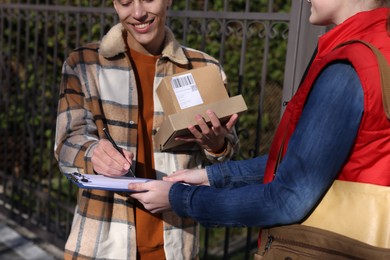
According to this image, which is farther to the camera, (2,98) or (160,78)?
(2,98)

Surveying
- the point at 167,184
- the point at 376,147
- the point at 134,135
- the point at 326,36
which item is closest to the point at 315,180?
the point at 376,147

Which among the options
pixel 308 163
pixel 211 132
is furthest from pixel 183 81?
pixel 308 163

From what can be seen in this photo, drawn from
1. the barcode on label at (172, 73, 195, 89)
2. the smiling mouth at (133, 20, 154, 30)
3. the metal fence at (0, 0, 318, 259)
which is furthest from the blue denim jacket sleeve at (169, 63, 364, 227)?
the metal fence at (0, 0, 318, 259)

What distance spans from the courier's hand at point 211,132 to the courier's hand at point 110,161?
0.89ft

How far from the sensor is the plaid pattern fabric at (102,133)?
236 centimetres

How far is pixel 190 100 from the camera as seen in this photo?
7.41ft

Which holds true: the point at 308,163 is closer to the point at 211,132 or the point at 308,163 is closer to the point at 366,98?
the point at 366,98

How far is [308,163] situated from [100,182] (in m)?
0.80

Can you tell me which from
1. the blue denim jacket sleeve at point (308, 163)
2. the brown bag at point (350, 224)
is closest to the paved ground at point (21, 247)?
the blue denim jacket sleeve at point (308, 163)

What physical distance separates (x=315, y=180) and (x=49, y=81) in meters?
5.08

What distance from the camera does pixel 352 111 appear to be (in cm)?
136

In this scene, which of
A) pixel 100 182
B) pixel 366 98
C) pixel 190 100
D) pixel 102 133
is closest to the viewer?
pixel 366 98

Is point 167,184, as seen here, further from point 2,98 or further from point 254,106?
point 2,98

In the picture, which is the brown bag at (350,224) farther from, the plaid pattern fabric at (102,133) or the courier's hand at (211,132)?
the plaid pattern fabric at (102,133)
